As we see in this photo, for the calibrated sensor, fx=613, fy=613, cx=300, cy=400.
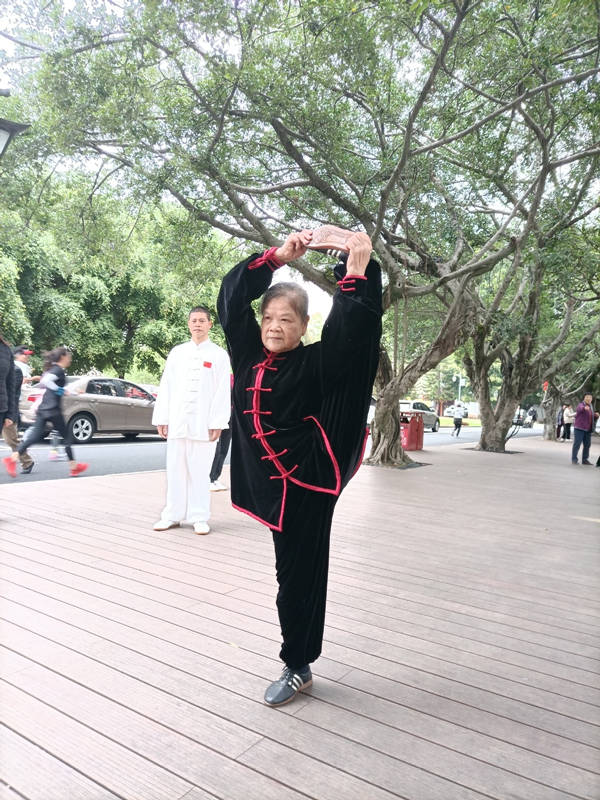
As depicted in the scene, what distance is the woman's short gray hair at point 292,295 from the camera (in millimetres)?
2354

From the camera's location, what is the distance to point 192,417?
16.9ft

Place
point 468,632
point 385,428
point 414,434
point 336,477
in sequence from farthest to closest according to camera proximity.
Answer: point 414,434 → point 385,428 → point 468,632 → point 336,477

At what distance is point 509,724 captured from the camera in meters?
2.30

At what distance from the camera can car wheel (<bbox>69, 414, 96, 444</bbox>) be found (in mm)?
12977

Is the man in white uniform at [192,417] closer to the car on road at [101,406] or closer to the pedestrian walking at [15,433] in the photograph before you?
the pedestrian walking at [15,433]

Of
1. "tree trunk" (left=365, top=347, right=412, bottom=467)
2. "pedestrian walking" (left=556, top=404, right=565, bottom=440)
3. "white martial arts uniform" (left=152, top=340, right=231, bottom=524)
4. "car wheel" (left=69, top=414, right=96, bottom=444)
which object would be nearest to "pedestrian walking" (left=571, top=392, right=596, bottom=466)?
"tree trunk" (left=365, top=347, right=412, bottom=467)

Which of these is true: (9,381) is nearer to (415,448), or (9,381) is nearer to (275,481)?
(275,481)

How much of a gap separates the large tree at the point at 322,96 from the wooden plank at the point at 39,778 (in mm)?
5199

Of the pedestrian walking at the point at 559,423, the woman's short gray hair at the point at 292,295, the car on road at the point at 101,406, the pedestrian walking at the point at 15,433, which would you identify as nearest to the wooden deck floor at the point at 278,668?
the woman's short gray hair at the point at 292,295

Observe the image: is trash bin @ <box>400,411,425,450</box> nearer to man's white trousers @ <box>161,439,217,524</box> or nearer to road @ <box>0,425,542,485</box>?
road @ <box>0,425,542,485</box>

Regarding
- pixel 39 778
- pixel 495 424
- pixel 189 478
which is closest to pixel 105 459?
pixel 189 478

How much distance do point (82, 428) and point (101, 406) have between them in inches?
24.3

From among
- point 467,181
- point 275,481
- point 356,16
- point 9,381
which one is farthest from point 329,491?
point 467,181

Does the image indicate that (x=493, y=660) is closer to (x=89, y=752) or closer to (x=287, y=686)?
(x=287, y=686)
